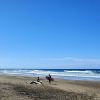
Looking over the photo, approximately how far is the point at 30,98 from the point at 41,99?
0.73 metres

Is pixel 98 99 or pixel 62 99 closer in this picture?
pixel 62 99

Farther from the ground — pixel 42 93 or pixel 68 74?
pixel 68 74

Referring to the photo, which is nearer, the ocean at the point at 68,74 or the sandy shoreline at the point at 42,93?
the sandy shoreline at the point at 42,93

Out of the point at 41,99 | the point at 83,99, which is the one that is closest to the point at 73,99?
the point at 83,99

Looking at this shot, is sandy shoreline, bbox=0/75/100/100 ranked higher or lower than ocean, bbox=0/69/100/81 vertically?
lower

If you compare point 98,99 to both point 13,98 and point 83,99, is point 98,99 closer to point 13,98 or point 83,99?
point 83,99

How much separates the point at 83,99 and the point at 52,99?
1.85 metres

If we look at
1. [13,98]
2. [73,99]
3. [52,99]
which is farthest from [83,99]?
[13,98]

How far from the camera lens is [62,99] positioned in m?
14.0

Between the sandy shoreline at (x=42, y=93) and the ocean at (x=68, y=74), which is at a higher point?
the ocean at (x=68, y=74)

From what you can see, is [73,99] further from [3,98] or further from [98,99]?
[3,98]

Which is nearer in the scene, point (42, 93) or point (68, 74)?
point (42, 93)

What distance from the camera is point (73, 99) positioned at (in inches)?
562

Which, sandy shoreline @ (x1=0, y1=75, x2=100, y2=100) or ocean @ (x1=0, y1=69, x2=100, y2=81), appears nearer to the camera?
sandy shoreline @ (x1=0, y1=75, x2=100, y2=100)
